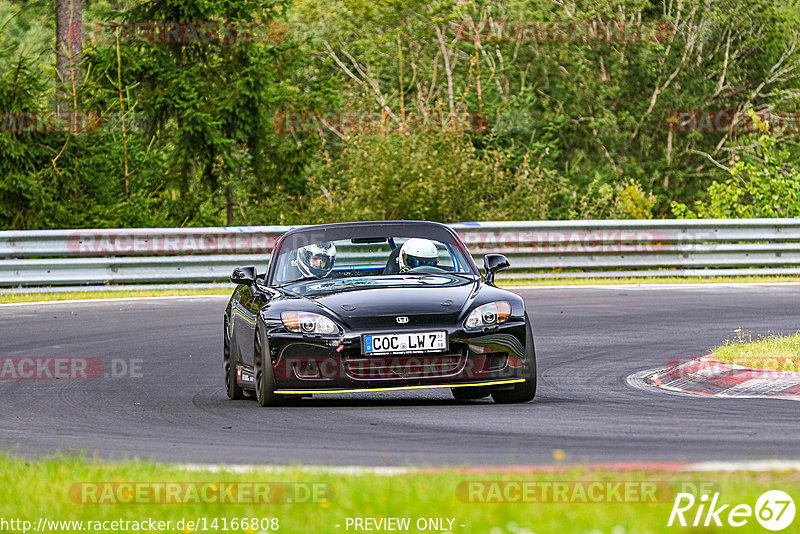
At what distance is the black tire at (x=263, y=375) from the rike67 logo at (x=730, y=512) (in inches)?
179

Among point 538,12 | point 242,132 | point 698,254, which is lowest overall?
point 698,254

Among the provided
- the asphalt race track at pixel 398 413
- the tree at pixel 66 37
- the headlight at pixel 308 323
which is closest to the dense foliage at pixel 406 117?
the tree at pixel 66 37

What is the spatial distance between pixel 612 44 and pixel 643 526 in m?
38.7

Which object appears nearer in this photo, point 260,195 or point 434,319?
point 434,319

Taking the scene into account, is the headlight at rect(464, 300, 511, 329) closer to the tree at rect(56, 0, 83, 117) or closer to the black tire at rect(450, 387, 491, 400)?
the black tire at rect(450, 387, 491, 400)

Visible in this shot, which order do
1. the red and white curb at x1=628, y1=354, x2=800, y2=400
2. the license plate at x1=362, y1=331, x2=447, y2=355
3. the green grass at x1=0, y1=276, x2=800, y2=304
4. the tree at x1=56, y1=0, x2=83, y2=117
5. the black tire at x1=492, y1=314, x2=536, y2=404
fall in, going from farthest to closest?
the tree at x1=56, y1=0, x2=83, y2=117
the green grass at x1=0, y1=276, x2=800, y2=304
the red and white curb at x1=628, y1=354, x2=800, y2=400
the black tire at x1=492, y1=314, x2=536, y2=404
the license plate at x1=362, y1=331, x2=447, y2=355

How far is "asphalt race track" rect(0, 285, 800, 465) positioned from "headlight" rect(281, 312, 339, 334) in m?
0.53

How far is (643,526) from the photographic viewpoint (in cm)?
470

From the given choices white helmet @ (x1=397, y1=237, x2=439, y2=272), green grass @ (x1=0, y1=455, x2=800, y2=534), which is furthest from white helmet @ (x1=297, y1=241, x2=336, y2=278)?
green grass @ (x1=0, y1=455, x2=800, y2=534)

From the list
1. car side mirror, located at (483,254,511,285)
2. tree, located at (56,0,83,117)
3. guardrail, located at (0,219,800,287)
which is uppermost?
tree, located at (56,0,83,117)

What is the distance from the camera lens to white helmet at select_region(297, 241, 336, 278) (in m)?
10.3

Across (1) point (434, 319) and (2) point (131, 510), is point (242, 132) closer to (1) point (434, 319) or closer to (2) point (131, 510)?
(1) point (434, 319)

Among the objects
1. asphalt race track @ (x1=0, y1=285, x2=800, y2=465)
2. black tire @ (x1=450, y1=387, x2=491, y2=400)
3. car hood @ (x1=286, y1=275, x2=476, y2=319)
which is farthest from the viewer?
black tire @ (x1=450, y1=387, x2=491, y2=400)

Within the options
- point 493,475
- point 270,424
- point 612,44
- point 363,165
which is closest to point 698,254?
point 363,165
